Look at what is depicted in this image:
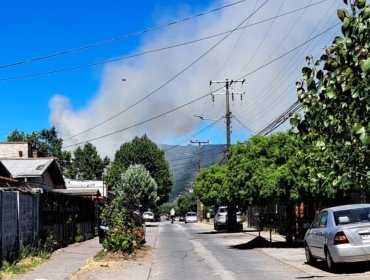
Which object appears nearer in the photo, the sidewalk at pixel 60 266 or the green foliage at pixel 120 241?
the sidewalk at pixel 60 266

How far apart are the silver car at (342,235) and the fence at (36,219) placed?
772cm

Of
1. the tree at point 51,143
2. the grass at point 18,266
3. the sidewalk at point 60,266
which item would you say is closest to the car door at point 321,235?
the sidewalk at point 60,266

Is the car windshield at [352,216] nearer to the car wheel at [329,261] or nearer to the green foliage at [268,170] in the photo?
the car wheel at [329,261]

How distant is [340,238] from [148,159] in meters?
60.2

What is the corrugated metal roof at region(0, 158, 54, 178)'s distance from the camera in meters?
29.2

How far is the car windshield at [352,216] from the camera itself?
45.9ft

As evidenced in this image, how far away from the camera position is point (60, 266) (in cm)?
1598

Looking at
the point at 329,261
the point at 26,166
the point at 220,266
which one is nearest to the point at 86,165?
the point at 26,166

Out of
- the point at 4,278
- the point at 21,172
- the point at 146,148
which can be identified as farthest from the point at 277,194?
the point at 146,148

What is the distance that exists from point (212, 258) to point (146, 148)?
54.6 m

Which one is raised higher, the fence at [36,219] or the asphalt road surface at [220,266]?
the fence at [36,219]

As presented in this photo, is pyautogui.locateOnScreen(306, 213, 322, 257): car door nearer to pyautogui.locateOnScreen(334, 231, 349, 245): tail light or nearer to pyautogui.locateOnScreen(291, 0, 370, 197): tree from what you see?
pyautogui.locateOnScreen(334, 231, 349, 245): tail light

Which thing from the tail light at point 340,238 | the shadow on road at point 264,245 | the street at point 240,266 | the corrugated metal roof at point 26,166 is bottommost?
the shadow on road at point 264,245

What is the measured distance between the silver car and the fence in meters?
7.72
